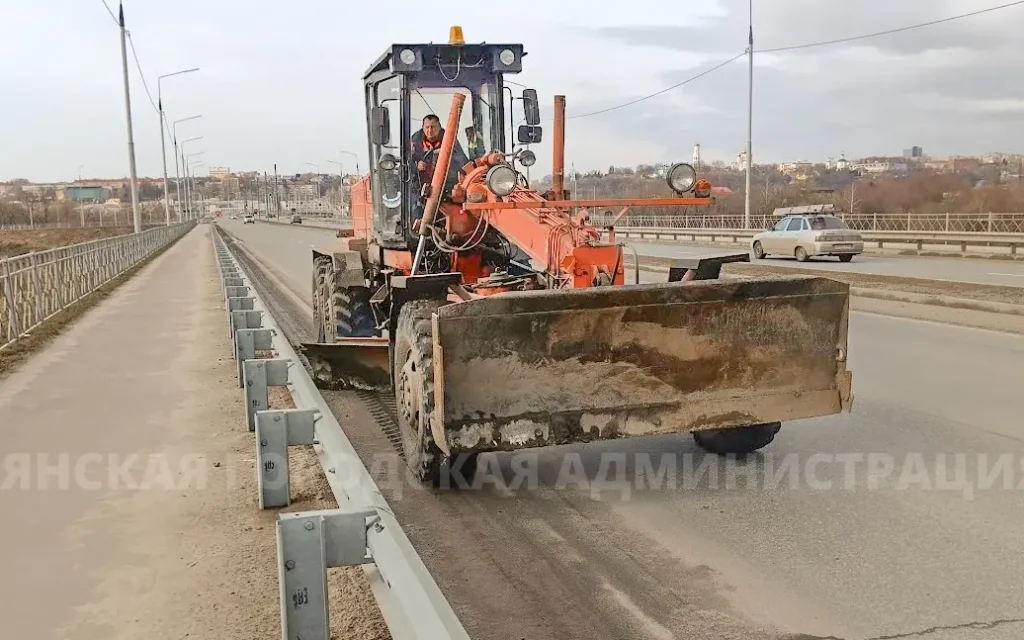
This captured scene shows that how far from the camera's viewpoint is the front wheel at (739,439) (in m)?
6.00

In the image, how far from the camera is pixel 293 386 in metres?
5.53

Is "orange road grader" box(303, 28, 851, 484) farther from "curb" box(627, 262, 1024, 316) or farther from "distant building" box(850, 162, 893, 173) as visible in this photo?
"distant building" box(850, 162, 893, 173)

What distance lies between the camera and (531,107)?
7.95 m

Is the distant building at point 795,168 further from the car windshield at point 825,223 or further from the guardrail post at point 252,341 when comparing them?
the guardrail post at point 252,341

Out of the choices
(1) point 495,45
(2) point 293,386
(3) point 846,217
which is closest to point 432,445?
(2) point 293,386

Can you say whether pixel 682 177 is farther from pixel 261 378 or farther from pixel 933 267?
pixel 933 267

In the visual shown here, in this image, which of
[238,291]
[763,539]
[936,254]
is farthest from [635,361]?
[936,254]

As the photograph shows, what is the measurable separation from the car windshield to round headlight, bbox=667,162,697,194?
21.9 metres

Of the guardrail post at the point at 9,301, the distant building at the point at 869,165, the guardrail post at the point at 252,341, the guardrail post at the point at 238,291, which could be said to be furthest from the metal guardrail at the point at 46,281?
the distant building at the point at 869,165

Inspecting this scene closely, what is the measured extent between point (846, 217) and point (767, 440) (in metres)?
39.7

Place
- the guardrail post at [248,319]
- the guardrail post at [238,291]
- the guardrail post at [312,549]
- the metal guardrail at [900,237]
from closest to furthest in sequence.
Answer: the guardrail post at [312,549]
the guardrail post at [248,319]
the guardrail post at [238,291]
the metal guardrail at [900,237]

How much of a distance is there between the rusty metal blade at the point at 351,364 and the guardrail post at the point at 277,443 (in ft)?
8.61

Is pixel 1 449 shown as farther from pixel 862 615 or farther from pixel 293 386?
pixel 862 615

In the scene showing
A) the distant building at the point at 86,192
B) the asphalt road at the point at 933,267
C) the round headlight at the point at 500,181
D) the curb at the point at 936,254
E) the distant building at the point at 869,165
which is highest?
the distant building at the point at 86,192
